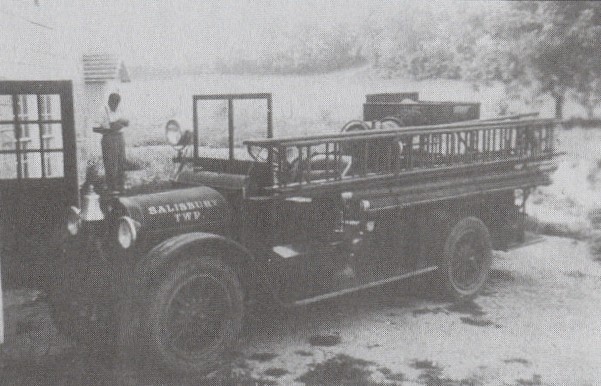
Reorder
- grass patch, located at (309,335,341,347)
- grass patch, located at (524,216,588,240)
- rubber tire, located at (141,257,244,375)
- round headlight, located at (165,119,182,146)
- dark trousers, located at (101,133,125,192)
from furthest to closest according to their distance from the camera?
grass patch, located at (524,216,588,240), dark trousers, located at (101,133,125,192), round headlight, located at (165,119,182,146), grass patch, located at (309,335,341,347), rubber tire, located at (141,257,244,375)

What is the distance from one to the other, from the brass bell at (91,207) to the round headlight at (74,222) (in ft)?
0.22

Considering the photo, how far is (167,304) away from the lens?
4152 millimetres

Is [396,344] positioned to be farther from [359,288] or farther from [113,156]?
[113,156]

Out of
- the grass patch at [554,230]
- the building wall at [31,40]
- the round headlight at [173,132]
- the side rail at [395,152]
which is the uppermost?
the building wall at [31,40]

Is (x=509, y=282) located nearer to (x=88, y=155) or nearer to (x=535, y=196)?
(x=535, y=196)

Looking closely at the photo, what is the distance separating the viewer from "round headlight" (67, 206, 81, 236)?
464cm

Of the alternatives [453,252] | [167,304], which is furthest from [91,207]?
[453,252]

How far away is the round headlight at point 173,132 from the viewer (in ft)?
16.4

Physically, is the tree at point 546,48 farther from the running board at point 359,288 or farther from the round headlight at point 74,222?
the round headlight at point 74,222

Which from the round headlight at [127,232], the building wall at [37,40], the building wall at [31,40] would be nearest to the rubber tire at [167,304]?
the round headlight at [127,232]

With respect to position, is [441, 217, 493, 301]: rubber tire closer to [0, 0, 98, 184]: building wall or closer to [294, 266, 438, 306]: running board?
[294, 266, 438, 306]: running board

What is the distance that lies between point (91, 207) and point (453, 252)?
9.69 feet

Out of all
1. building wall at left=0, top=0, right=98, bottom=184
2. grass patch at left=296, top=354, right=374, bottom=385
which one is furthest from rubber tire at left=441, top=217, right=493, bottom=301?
building wall at left=0, top=0, right=98, bottom=184

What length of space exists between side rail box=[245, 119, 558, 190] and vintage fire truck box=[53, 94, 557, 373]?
0.05 feet
